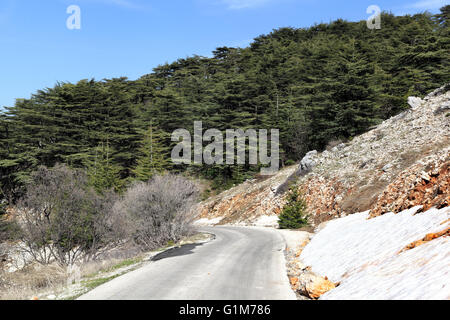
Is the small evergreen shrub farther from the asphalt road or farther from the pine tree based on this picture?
the pine tree

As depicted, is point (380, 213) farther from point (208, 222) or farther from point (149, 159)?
point (149, 159)

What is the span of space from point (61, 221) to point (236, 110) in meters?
38.6

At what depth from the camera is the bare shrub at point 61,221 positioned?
69.8ft

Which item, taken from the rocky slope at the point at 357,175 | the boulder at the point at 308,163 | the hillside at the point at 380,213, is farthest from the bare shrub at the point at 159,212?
the boulder at the point at 308,163

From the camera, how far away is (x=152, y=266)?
491 inches

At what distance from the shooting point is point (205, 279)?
33.4ft

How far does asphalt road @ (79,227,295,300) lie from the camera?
839cm

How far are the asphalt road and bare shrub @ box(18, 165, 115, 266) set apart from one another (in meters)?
9.19

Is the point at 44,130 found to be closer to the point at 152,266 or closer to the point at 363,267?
the point at 152,266

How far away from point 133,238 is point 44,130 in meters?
40.7

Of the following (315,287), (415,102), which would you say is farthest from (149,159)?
(315,287)

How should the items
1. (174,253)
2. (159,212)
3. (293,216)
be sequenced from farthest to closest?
(293,216)
(159,212)
(174,253)

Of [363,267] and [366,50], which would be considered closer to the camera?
[363,267]
